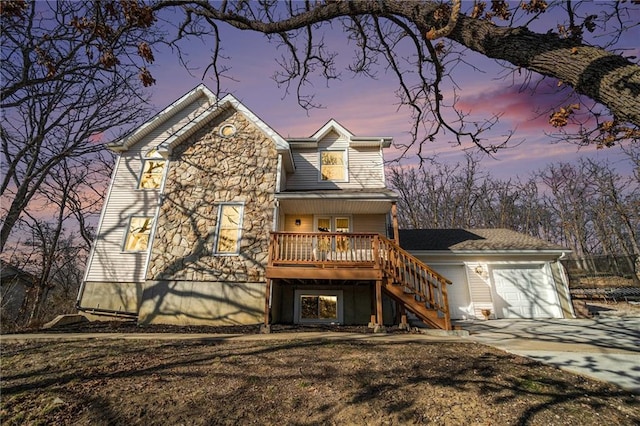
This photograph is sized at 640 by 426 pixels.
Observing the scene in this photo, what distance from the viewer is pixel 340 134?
12633 millimetres

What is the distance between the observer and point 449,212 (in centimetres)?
2684

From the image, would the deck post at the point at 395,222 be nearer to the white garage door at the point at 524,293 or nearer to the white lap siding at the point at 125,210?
the white garage door at the point at 524,293

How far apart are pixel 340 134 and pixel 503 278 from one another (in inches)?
362

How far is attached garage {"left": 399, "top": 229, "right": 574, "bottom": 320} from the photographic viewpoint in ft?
36.4

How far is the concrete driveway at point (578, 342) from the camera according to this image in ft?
15.8

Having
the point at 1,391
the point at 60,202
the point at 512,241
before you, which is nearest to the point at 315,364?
the point at 1,391

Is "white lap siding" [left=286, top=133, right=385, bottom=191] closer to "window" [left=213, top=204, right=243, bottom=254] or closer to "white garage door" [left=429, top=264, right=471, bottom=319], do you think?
"window" [left=213, top=204, right=243, bottom=254]

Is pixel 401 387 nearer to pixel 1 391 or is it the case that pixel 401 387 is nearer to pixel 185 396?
pixel 185 396

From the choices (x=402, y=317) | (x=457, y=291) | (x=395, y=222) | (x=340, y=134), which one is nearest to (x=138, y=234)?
(x=340, y=134)

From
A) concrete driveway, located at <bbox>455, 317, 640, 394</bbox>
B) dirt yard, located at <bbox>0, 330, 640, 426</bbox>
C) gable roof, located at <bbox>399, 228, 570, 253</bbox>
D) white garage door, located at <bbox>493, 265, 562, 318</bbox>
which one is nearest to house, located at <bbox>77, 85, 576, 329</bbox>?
white garage door, located at <bbox>493, 265, 562, 318</bbox>

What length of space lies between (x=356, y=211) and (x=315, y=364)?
7.40 m

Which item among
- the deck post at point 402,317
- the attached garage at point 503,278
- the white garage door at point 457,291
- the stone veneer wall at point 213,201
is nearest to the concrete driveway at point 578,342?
the attached garage at point 503,278

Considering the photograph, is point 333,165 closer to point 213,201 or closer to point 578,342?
point 213,201

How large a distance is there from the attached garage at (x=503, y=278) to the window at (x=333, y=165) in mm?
4367
